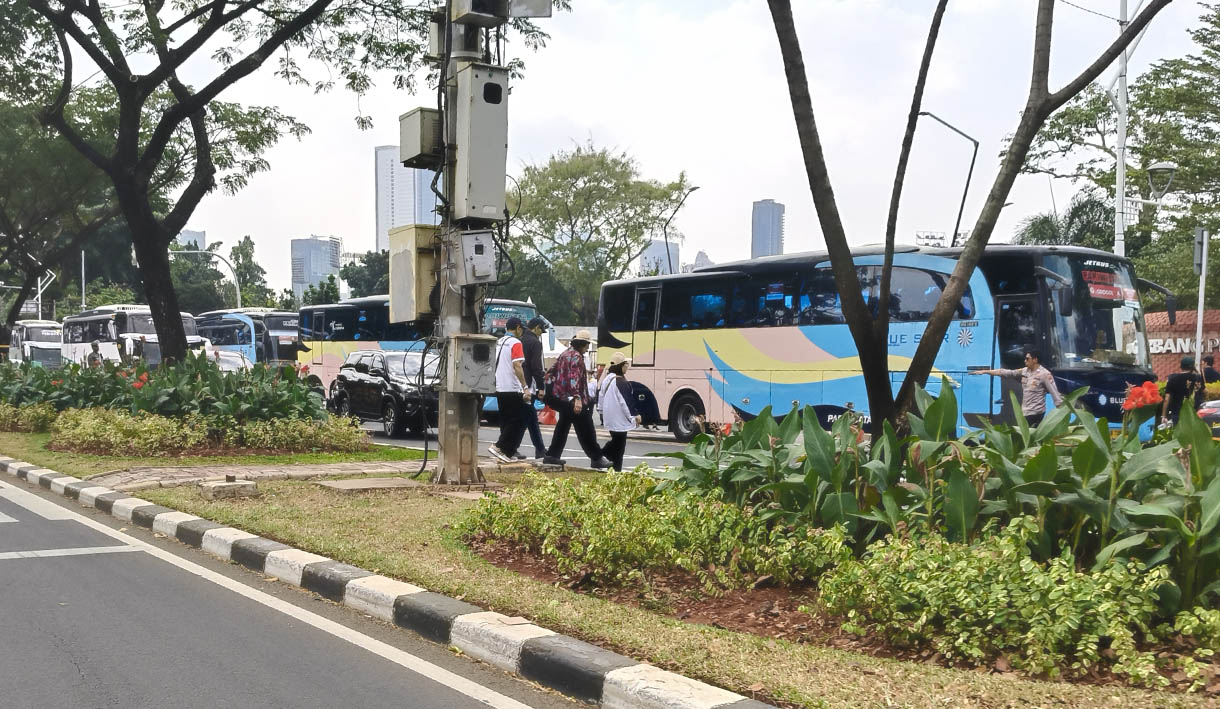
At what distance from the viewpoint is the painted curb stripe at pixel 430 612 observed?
204 inches

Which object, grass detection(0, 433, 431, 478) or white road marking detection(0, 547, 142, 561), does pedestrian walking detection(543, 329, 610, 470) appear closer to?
grass detection(0, 433, 431, 478)

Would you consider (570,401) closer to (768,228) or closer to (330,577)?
(330,577)

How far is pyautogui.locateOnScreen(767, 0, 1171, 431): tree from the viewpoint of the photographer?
6.20 metres

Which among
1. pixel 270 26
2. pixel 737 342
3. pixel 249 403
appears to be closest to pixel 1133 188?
pixel 737 342

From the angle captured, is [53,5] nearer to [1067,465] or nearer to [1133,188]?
[1067,465]

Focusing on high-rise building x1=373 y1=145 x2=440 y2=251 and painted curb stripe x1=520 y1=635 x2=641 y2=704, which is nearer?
painted curb stripe x1=520 y1=635 x2=641 y2=704

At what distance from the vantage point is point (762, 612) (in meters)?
5.28

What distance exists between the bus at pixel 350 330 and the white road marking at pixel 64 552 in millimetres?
19639

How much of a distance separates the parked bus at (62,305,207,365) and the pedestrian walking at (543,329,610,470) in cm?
3108

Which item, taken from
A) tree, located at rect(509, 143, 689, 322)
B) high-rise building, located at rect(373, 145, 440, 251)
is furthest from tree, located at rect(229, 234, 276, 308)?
tree, located at rect(509, 143, 689, 322)

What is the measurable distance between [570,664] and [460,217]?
18.3 feet

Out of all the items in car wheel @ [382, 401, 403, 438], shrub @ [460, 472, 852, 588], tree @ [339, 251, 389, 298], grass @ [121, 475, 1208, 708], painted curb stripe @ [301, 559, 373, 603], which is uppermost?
tree @ [339, 251, 389, 298]

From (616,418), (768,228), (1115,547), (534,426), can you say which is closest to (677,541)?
(1115,547)

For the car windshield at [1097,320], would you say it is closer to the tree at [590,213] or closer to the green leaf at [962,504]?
the green leaf at [962,504]
